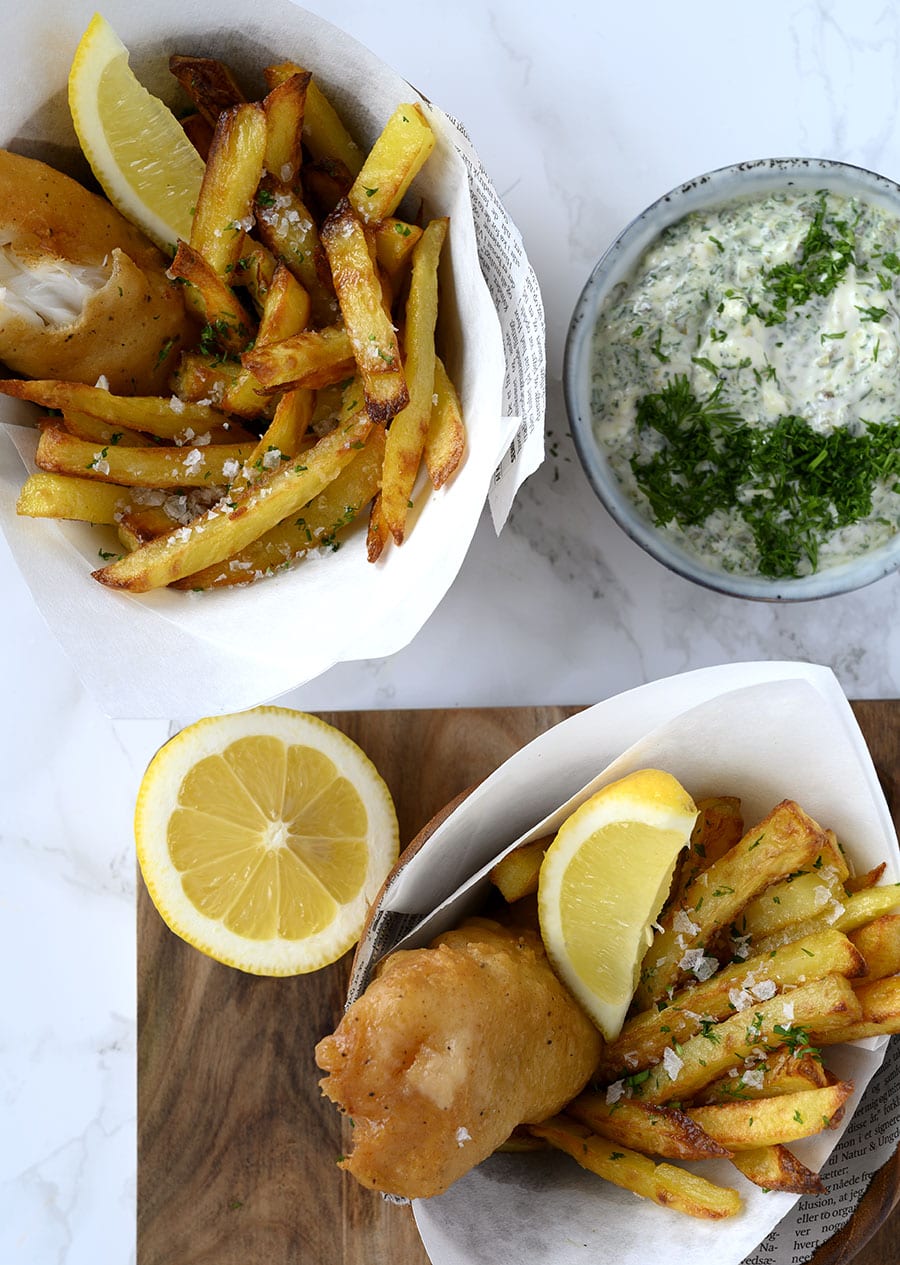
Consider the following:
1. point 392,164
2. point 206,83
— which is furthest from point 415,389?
point 206,83

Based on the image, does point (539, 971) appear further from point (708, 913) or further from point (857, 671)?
point (857, 671)

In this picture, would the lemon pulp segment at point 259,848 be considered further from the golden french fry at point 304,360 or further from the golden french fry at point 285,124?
the golden french fry at point 285,124

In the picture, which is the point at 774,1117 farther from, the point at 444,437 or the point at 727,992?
the point at 444,437

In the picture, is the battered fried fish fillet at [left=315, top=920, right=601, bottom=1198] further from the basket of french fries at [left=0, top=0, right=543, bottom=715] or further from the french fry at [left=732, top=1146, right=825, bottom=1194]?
the basket of french fries at [left=0, top=0, right=543, bottom=715]

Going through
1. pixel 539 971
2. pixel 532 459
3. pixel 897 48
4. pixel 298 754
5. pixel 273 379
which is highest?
pixel 897 48

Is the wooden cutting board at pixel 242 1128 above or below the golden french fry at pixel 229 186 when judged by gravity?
below

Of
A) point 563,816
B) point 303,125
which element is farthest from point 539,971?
point 303,125

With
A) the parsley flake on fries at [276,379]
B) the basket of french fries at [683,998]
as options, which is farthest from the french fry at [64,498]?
the basket of french fries at [683,998]

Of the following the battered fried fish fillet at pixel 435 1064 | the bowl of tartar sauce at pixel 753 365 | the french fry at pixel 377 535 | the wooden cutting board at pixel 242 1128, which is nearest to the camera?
the battered fried fish fillet at pixel 435 1064
